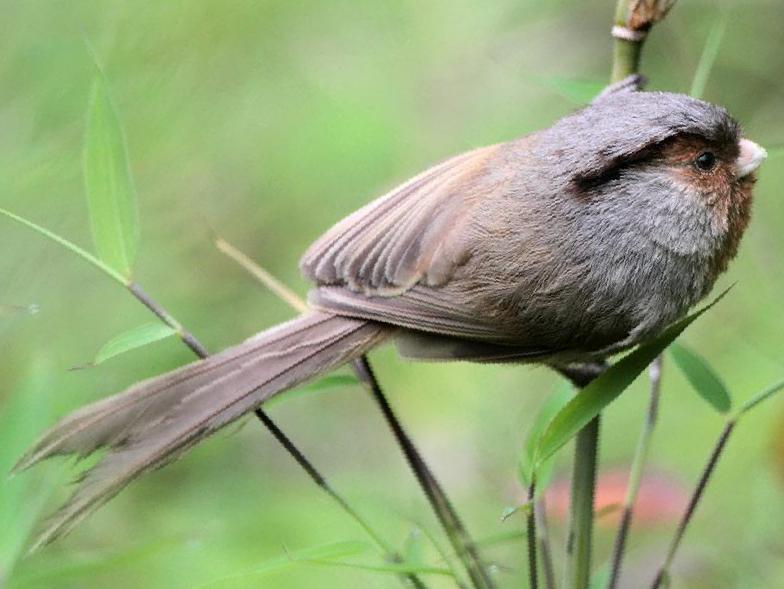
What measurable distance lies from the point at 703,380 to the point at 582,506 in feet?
1.05

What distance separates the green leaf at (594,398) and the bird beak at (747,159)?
674mm

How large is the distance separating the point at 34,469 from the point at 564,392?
914mm

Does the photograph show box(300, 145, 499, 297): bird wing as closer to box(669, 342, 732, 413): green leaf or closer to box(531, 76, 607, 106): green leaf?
box(531, 76, 607, 106): green leaf

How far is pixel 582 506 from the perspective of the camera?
5.75ft

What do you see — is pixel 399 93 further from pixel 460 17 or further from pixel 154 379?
pixel 154 379

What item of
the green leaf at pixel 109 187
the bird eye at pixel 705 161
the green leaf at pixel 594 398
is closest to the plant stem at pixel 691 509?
the green leaf at pixel 594 398

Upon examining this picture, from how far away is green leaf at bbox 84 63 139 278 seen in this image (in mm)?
1812

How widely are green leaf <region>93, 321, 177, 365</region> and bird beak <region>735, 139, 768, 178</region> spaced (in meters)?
1.08

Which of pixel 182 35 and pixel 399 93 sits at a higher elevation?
pixel 182 35

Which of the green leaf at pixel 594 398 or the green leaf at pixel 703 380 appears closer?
the green leaf at pixel 594 398

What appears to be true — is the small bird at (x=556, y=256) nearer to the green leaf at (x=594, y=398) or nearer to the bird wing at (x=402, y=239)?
the bird wing at (x=402, y=239)

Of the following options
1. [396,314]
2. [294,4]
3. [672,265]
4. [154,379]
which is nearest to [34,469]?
[154,379]

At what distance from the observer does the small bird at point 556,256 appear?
2.06 metres

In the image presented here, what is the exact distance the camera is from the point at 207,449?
3.24 metres
